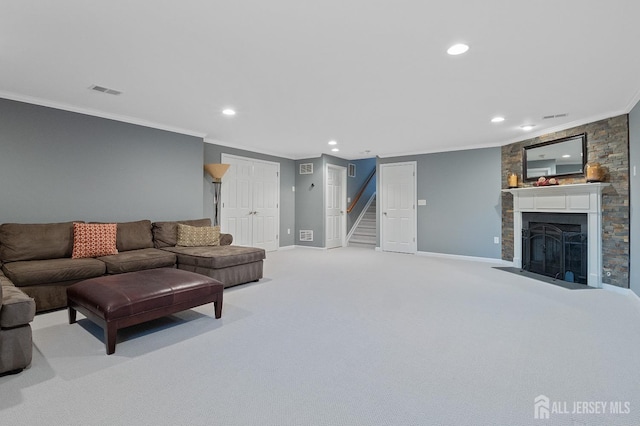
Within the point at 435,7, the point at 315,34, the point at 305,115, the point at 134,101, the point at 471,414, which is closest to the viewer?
the point at 471,414

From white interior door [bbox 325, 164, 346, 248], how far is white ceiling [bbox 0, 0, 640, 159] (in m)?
3.40

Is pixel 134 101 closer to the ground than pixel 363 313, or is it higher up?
higher up

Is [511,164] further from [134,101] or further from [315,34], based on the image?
[134,101]

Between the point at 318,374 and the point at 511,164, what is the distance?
221 inches

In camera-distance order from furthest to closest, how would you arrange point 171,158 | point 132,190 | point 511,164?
point 511,164 → point 171,158 → point 132,190

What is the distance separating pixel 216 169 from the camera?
5930mm

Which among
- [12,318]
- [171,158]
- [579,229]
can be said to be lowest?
[12,318]

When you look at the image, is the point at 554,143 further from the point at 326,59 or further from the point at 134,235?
the point at 134,235

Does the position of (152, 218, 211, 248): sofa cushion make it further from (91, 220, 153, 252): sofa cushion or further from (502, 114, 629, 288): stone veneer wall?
(502, 114, 629, 288): stone veneer wall

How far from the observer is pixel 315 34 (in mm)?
2395

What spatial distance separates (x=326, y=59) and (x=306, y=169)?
17.5 ft

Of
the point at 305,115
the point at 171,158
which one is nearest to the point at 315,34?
the point at 305,115

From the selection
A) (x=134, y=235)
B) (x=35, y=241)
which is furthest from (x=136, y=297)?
(x=134, y=235)

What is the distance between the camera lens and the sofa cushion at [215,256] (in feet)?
13.5
